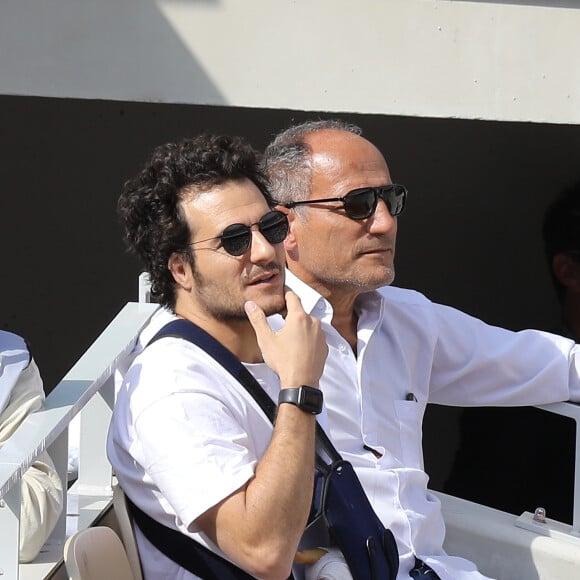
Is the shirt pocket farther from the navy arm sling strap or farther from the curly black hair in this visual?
the curly black hair

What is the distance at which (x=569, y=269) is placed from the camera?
3727 millimetres

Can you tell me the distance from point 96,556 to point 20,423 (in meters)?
0.72

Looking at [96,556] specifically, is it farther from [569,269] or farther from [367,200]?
[569,269]

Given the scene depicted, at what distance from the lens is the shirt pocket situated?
239cm

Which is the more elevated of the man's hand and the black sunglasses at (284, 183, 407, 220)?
the black sunglasses at (284, 183, 407, 220)

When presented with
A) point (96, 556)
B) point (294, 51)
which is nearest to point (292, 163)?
point (294, 51)

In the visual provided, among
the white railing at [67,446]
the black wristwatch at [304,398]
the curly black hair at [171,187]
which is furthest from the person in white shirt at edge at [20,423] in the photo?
the black wristwatch at [304,398]

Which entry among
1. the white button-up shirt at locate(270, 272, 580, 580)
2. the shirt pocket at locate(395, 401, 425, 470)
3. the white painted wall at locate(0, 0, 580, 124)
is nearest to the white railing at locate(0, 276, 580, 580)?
the white button-up shirt at locate(270, 272, 580, 580)

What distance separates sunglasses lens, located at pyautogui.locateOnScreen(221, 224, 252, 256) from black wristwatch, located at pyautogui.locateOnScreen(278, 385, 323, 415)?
0.30 meters

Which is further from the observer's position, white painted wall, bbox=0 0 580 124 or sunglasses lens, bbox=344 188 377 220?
white painted wall, bbox=0 0 580 124

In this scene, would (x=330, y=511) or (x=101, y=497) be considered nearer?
(x=330, y=511)

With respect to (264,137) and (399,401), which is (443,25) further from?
(264,137)

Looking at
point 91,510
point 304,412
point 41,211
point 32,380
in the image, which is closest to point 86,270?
point 41,211

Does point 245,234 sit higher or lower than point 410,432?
higher
